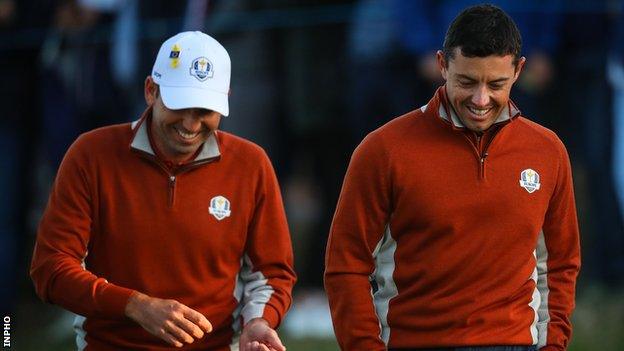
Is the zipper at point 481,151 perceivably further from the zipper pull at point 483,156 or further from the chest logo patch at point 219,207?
the chest logo patch at point 219,207

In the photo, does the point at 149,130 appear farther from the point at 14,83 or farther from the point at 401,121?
the point at 14,83

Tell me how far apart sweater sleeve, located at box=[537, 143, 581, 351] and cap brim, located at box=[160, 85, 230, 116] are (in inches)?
53.3

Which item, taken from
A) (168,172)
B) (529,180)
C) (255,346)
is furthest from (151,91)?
(529,180)

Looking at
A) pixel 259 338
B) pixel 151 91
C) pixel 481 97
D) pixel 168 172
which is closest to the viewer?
pixel 481 97

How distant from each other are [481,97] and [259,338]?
4.16 feet

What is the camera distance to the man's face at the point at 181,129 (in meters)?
6.66

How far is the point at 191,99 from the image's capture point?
6625 mm

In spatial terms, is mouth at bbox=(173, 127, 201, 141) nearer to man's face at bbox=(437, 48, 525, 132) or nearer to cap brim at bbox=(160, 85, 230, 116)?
cap brim at bbox=(160, 85, 230, 116)

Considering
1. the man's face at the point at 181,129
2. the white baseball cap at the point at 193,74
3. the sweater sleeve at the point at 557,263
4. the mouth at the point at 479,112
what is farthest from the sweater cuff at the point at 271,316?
the mouth at the point at 479,112

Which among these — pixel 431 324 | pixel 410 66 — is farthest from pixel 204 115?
pixel 410 66

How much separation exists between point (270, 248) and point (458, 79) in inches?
45.3

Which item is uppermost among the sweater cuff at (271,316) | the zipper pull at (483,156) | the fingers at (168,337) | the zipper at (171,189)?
the zipper pull at (483,156)

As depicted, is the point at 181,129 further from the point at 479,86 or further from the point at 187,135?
the point at 479,86

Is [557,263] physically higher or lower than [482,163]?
lower
